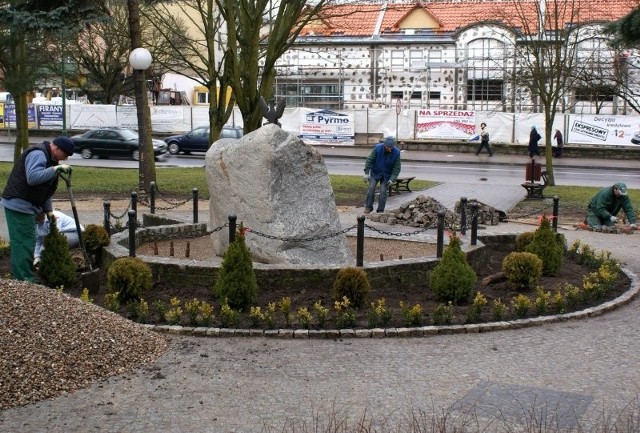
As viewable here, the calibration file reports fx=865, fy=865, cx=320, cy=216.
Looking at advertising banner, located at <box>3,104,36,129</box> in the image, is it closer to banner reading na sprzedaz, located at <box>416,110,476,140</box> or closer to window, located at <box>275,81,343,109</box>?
window, located at <box>275,81,343,109</box>

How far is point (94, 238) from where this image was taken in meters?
11.5

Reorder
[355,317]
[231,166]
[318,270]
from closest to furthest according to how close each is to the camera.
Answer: [355,317] < [318,270] < [231,166]

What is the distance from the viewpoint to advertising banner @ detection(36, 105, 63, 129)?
50188 mm

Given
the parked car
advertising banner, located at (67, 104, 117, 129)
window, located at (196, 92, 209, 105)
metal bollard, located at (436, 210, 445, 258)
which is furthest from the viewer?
window, located at (196, 92, 209, 105)

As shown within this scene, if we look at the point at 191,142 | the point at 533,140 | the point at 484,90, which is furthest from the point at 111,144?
the point at 484,90

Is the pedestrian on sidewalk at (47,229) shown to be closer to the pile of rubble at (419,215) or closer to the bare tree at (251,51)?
the bare tree at (251,51)

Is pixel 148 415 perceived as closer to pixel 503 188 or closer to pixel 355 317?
pixel 355 317

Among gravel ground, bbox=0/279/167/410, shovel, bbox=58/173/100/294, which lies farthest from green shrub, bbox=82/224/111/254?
gravel ground, bbox=0/279/167/410

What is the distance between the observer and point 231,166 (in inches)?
449

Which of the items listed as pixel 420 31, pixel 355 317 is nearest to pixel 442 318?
pixel 355 317

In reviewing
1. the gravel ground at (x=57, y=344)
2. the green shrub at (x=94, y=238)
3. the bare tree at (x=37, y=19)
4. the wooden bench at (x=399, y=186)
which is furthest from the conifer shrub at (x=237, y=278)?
the wooden bench at (x=399, y=186)

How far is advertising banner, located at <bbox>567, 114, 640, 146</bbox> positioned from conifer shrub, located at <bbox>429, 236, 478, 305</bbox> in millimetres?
33261

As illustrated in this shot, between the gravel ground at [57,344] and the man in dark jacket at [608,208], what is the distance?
11755 millimetres

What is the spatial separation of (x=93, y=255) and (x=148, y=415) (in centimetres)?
561
